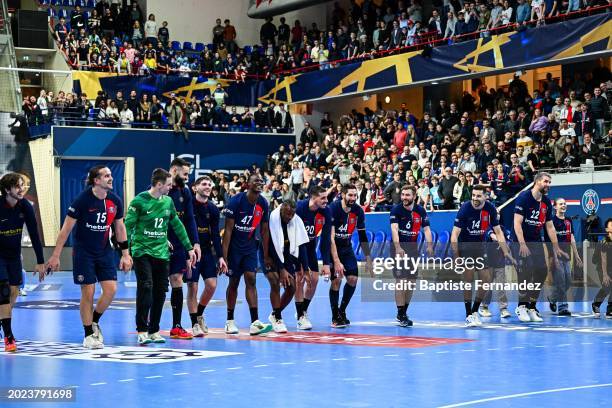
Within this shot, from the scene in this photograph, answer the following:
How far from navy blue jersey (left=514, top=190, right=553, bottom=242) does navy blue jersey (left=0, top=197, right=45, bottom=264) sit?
8.12 meters

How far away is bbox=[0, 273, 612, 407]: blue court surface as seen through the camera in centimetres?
886

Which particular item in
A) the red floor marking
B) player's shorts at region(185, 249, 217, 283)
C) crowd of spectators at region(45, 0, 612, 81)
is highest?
crowd of spectators at region(45, 0, 612, 81)

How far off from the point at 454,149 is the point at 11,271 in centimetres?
2107

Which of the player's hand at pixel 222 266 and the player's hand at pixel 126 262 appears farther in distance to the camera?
the player's hand at pixel 222 266

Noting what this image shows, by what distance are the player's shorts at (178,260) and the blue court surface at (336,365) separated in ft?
3.51

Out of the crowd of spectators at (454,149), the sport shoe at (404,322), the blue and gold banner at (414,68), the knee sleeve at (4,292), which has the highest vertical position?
the blue and gold banner at (414,68)

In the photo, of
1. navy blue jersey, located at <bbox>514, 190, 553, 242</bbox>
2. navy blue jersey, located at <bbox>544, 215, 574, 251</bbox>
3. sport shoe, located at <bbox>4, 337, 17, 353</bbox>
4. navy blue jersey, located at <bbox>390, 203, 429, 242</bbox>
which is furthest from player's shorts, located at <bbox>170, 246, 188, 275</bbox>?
navy blue jersey, located at <bbox>544, 215, 574, 251</bbox>

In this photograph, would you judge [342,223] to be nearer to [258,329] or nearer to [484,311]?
[258,329]

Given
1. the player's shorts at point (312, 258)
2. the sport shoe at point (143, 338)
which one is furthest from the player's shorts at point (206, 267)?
the player's shorts at point (312, 258)

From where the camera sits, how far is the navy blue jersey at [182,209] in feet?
45.2

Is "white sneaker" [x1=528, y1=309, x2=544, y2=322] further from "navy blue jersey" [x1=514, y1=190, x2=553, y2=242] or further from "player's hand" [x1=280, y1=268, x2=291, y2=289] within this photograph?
"player's hand" [x1=280, y1=268, x2=291, y2=289]

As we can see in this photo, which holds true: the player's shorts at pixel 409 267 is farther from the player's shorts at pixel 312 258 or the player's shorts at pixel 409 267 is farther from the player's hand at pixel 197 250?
the player's hand at pixel 197 250

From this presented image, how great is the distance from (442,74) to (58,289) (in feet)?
52.7

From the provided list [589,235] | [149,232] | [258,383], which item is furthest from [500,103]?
[258,383]
